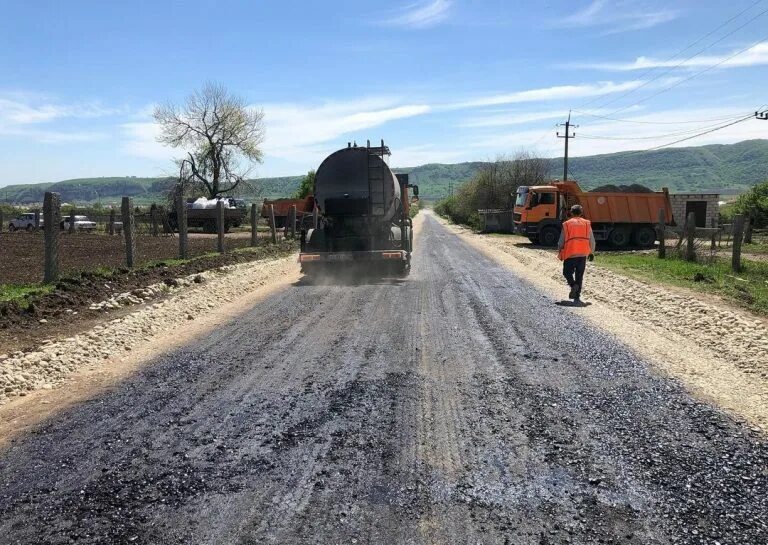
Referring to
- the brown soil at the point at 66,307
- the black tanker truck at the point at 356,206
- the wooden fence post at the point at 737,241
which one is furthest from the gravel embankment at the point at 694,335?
the brown soil at the point at 66,307

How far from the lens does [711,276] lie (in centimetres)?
1471

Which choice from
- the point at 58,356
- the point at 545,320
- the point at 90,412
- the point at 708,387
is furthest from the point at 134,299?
the point at 708,387

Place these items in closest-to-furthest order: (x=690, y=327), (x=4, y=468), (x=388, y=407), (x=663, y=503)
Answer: (x=663, y=503), (x=4, y=468), (x=388, y=407), (x=690, y=327)

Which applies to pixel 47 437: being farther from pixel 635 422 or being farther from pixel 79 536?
pixel 635 422

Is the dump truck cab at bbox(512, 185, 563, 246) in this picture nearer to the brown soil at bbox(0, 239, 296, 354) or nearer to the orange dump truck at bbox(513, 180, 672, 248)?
the orange dump truck at bbox(513, 180, 672, 248)

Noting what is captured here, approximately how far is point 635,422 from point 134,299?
8.64m

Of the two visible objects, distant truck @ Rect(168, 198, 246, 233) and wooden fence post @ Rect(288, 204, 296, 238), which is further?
distant truck @ Rect(168, 198, 246, 233)

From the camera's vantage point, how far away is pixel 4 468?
4.23 metres

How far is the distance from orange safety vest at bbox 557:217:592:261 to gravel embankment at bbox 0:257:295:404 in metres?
6.51

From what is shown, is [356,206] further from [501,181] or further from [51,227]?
[501,181]

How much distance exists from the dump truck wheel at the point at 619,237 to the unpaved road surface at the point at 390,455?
2426 cm

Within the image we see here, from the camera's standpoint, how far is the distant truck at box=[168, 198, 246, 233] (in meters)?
44.0

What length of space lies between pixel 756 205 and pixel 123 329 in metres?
41.2

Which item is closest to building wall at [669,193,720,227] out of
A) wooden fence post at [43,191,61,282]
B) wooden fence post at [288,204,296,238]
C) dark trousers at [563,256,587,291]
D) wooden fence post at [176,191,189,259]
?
wooden fence post at [288,204,296,238]
